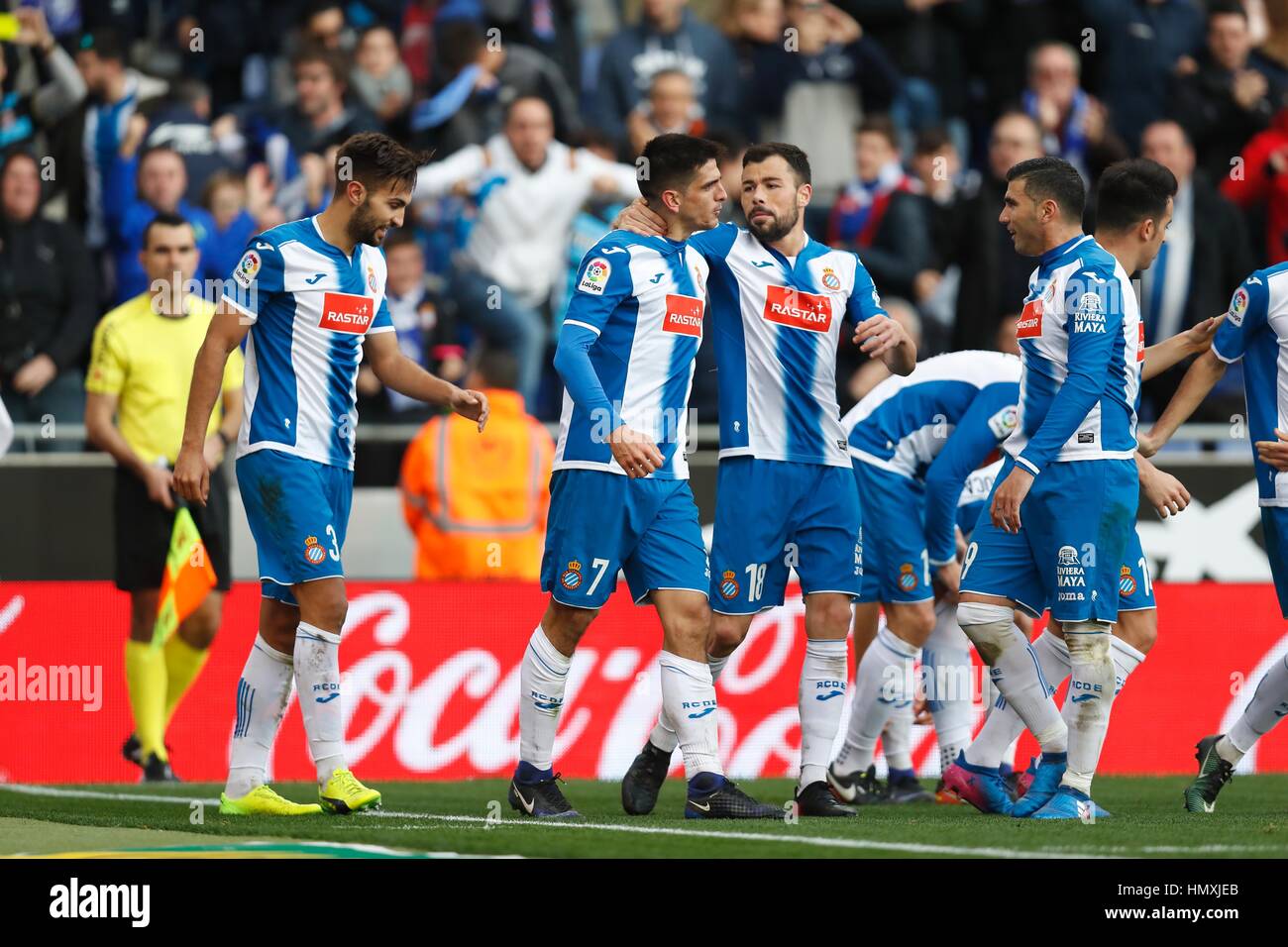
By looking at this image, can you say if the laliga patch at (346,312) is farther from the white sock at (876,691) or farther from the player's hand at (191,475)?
the white sock at (876,691)

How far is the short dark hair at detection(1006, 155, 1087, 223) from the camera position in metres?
8.02

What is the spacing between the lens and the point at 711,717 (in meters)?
7.96

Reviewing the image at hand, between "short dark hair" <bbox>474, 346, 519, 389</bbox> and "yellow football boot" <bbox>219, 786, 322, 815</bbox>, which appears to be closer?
"yellow football boot" <bbox>219, 786, 322, 815</bbox>

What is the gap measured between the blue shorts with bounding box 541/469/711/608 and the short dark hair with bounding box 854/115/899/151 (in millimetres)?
6861

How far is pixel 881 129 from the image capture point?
1434 centimetres

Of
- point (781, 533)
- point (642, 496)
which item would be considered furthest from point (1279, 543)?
point (642, 496)

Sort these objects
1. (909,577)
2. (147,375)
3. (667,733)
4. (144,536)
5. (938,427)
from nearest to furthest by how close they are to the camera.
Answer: (667,733), (909,577), (938,427), (144,536), (147,375)

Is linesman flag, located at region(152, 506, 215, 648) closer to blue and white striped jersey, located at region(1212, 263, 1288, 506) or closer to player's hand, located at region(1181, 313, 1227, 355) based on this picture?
player's hand, located at region(1181, 313, 1227, 355)

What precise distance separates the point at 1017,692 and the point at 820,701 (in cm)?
79

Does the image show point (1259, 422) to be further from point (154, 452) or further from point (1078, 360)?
point (154, 452)

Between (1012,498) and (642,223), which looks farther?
(642,223)

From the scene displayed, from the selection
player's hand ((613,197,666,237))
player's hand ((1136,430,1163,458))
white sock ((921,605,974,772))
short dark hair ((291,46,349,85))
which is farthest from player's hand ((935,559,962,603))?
short dark hair ((291,46,349,85))

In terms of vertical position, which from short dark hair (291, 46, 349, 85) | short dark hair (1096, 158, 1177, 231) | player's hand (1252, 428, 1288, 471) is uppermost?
short dark hair (291, 46, 349, 85)
